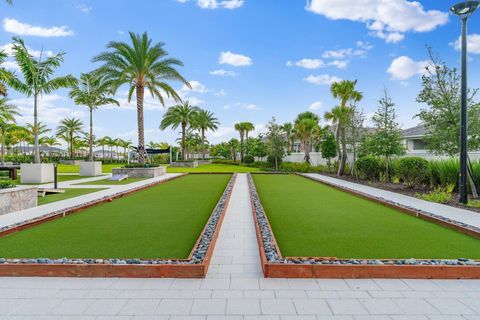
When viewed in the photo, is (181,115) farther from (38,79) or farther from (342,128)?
(38,79)

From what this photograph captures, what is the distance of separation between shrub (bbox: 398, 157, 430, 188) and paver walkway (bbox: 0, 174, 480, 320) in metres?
9.48

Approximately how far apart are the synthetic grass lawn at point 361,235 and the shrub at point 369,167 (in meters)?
8.57

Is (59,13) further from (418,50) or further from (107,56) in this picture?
(418,50)

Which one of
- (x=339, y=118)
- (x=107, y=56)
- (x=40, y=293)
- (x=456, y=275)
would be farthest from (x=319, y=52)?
(x=40, y=293)

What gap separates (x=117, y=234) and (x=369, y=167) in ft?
47.5

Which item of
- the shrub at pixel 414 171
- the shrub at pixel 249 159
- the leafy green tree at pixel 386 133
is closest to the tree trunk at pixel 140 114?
the leafy green tree at pixel 386 133

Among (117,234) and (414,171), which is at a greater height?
(414,171)

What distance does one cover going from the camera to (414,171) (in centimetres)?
1188

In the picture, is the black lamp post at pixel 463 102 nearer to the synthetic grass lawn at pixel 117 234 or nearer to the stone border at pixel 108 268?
the synthetic grass lawn at pixel 117 234

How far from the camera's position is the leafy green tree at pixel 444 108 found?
10.3 m

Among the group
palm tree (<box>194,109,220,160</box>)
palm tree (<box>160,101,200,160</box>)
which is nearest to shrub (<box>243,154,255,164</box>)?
palm tree (<box>194,109,220,160</box>)

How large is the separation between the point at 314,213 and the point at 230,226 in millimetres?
2372

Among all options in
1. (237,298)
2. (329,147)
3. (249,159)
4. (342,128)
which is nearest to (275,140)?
(329,147)

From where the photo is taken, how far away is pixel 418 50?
1109 centimetres
